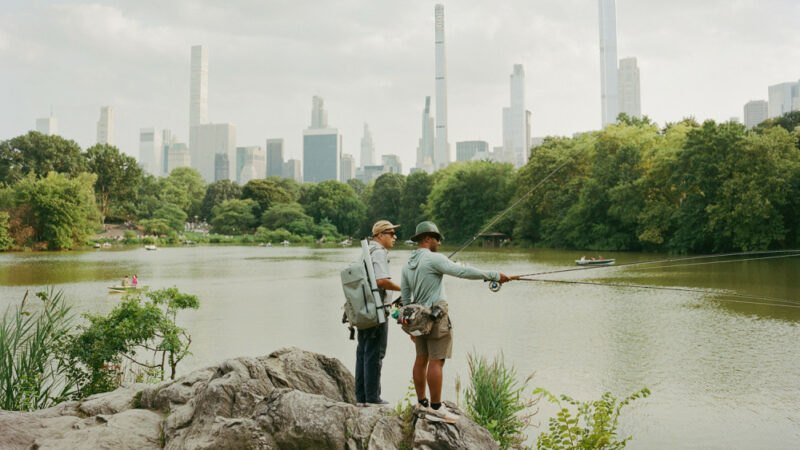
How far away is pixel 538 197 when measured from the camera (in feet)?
159

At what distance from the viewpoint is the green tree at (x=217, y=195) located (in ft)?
289

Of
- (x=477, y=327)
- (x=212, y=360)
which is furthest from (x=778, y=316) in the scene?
(x=212, y=360)

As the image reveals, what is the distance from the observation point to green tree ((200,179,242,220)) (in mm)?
87938

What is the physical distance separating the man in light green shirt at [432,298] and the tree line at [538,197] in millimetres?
17514

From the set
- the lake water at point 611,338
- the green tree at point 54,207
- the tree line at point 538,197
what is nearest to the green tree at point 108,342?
the lake water at point 611,338

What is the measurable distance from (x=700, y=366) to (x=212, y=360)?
315 inches

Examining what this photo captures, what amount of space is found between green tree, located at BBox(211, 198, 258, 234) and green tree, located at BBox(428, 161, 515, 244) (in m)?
Answer: 29.4

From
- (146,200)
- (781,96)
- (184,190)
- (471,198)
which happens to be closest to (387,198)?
(471,198)

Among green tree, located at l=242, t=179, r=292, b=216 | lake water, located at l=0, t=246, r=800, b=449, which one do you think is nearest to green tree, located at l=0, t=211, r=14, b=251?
lake water, located at l=0, t=246, r=800, b=449

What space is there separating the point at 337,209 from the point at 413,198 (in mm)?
14120

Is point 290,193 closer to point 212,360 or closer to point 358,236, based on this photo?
point 358,236

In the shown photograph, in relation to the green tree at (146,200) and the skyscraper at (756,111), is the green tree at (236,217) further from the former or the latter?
the skyscraper at (756,111)

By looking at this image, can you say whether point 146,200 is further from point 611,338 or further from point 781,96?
point 781,96

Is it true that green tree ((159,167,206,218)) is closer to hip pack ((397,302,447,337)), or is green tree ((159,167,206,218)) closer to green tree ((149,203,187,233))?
green tree ((149,203,187,233))
